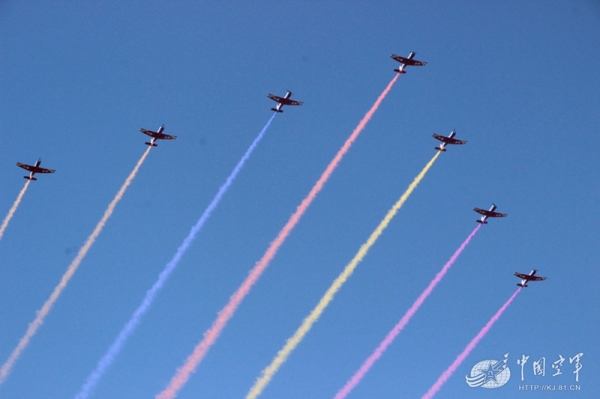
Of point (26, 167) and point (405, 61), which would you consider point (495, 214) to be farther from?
point (26, 167)

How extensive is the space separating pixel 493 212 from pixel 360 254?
17.8m

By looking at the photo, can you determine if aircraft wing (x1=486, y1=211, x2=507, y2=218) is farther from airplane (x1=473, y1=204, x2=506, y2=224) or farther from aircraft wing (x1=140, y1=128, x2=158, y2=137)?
aircraft wing (x1=140, y1=128, x2=158, y2=137)

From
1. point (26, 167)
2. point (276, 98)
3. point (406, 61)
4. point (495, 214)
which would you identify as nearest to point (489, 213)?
point (495, 214)

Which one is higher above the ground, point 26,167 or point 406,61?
point 406,61

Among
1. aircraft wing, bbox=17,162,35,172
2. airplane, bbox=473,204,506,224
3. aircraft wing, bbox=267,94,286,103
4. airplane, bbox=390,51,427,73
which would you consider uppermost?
airplane, bbox=390,51,427,73

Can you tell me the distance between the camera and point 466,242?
11675 centimetres

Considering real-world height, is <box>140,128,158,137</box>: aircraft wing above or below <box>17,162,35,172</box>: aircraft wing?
above

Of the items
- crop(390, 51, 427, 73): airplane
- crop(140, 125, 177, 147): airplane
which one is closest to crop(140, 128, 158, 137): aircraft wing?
crop(140, 125, 177, 147): airplane

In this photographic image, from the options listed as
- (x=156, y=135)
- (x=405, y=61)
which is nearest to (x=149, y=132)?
(x=156, y=135)

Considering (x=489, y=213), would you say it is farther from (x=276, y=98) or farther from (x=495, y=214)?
(x=276, y=98)

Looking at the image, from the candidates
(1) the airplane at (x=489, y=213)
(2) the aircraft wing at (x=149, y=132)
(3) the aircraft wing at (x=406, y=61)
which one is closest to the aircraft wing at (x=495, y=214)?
(1) the airplane at (x=489, y=213)

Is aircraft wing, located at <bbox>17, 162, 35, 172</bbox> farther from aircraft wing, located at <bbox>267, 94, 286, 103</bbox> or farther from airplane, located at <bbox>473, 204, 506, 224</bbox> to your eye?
airplane, located at <bbox>473, 204, 506, 224</bbox>

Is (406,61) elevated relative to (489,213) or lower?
elevated

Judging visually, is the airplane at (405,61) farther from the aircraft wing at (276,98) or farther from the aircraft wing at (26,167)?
the aircraft wing at (26,167)
